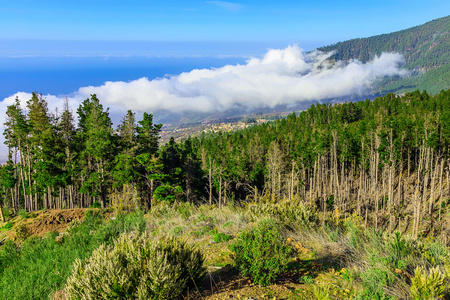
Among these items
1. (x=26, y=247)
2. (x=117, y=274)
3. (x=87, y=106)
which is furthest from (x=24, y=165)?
(x=117, y=274)

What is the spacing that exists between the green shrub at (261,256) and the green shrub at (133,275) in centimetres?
108

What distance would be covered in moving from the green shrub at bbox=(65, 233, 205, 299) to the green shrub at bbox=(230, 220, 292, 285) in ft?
3.53

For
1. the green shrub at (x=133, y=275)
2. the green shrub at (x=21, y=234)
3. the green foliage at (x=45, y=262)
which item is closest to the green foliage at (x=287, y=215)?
the green shrub at (x=133, y=275)

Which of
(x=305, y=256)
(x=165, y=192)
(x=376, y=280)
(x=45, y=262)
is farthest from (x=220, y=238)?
(x=165, y=192)

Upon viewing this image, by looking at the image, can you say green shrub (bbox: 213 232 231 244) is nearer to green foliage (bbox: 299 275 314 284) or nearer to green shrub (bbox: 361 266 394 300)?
green foliage (bbox: 299 275 314 284)

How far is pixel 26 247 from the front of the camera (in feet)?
33.0

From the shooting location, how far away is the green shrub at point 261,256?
520 cm

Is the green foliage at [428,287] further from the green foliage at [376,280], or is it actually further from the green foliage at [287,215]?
the green foliage at [287,215]

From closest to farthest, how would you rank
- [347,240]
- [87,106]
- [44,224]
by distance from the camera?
1. [347,240]
2. [44,224]
3. [87,106]

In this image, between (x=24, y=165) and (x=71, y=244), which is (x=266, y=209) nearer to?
(x=71, y=244)

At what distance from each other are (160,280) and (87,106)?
138ft

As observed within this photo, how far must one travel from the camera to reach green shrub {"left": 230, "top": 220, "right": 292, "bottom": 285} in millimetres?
5203

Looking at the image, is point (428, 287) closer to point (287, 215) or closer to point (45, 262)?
point (287, 215)

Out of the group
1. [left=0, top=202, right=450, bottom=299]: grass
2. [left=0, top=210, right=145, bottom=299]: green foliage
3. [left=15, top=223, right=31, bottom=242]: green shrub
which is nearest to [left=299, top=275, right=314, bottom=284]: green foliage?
[left=0, top=202, right=450, bottom=299]: grass
